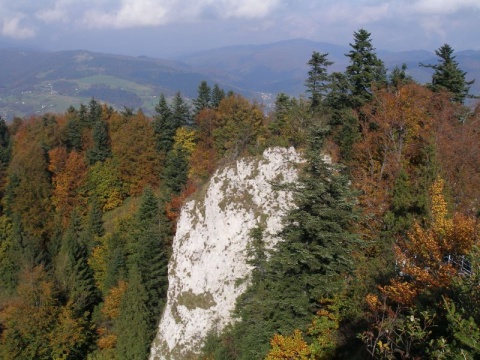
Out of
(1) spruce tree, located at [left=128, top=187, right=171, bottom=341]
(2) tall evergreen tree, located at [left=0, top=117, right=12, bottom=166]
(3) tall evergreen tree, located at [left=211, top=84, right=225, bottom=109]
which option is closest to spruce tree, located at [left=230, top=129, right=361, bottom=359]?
(1) spruce tree, located at [left=128, top=187, right=171, bottom=341]

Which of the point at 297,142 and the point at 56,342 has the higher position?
the point at 297,142

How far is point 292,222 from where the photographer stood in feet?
56.4

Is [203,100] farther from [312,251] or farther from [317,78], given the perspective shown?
[312,251]

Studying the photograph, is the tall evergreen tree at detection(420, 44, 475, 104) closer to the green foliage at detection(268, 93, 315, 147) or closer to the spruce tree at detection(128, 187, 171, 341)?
the green foliage at detection(268, 93, 315, 147)

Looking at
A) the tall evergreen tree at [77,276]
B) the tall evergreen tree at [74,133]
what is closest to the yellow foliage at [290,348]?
the tall evergreen tree at [77,276]

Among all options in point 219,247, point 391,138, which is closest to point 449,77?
point 391,138

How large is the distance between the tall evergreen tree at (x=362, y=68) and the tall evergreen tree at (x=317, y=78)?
13.4ft

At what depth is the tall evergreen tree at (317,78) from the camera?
37156 mm

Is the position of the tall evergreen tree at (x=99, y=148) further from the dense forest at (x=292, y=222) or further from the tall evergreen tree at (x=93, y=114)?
the tall evergreen tree at (x=93, y=114)

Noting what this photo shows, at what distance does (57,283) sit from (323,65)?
121ft

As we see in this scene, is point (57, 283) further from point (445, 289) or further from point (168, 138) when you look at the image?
point (445, 289)

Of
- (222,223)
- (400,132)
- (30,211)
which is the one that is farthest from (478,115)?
(30,211)

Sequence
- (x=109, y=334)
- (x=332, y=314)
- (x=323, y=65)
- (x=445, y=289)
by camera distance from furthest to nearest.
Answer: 1. (x=323, y=65)
2. (x=109, y=334)
3. (x=332, y=314)
4. (x=445, y=289)

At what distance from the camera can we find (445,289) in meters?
11.3
